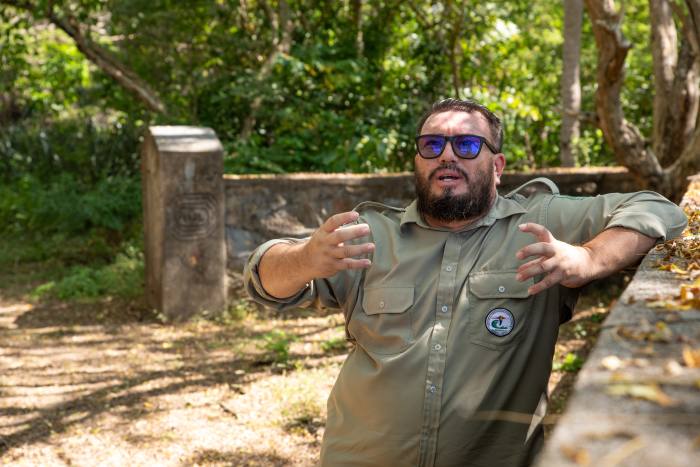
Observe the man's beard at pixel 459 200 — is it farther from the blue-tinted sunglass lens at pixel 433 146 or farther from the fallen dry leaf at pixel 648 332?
the fallen dry leaf at pixel 648 332

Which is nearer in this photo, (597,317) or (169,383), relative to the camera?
(169,383)

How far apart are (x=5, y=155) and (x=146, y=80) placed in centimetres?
278

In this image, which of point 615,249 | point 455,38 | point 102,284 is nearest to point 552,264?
point 615,249

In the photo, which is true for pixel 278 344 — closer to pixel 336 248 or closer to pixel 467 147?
pixel 467 147

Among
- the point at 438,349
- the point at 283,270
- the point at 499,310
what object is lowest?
the point at 438,349

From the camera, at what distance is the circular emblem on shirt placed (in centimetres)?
266

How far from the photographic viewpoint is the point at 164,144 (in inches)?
259

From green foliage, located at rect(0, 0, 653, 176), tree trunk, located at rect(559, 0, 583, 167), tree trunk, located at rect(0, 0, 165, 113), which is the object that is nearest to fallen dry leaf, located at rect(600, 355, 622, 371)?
green foliage, located at rect(0, 0, 653, 176)

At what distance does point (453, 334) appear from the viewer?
267cm

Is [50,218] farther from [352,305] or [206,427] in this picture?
[352,305]

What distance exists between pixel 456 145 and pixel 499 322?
2.05ft

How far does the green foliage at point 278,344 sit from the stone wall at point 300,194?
85 cm

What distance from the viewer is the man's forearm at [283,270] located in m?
2.65

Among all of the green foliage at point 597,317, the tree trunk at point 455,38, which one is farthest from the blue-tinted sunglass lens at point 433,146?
the tree trunk at point 455,38
